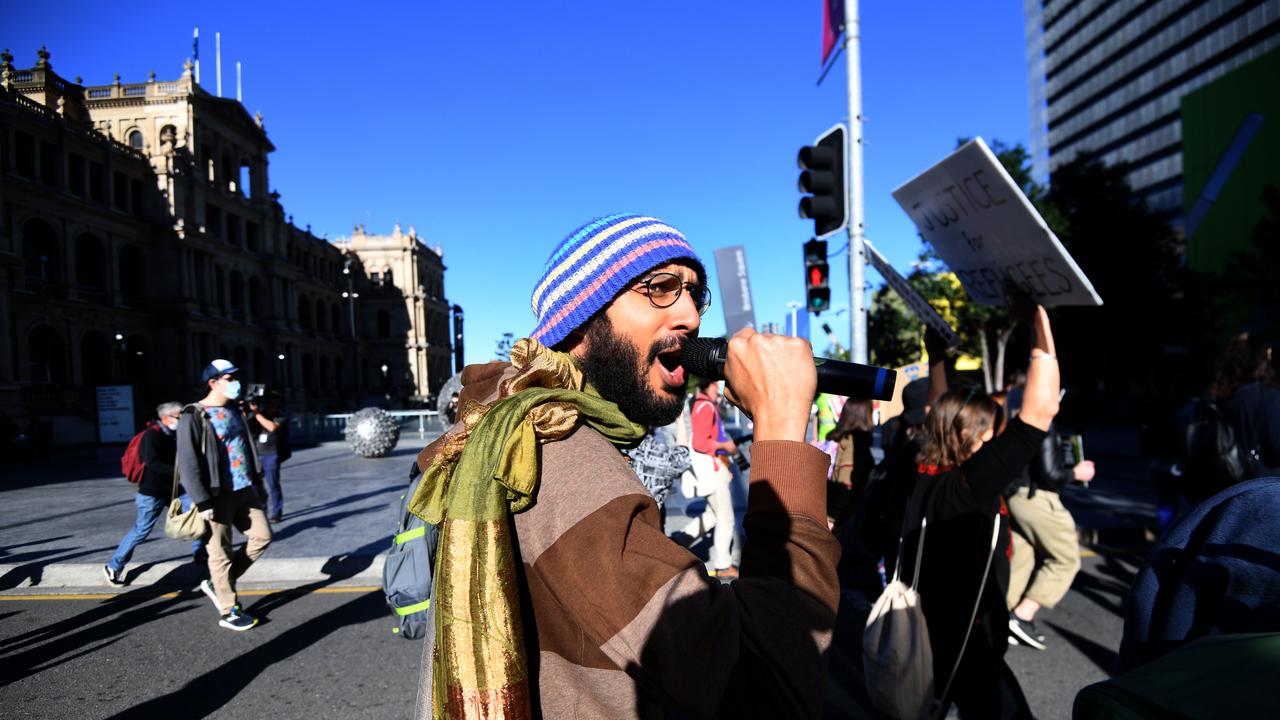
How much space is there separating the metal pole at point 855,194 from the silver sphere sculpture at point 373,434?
1298 centimetres

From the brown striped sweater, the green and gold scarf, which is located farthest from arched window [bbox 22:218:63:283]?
the brown striped sweater

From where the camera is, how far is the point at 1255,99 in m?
29.2

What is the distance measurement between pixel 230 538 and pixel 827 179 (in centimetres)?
609

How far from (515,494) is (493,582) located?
154mm

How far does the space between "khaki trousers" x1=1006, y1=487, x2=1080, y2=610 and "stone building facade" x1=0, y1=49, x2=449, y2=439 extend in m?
32.0

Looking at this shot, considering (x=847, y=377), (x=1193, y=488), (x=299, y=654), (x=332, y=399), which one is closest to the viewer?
(x=847, y=377)

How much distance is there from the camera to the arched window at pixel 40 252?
1323 inches

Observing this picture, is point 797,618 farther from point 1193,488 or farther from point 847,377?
point 1193,488

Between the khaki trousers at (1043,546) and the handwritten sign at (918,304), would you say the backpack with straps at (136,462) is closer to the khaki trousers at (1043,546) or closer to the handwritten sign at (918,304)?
the handwritten sign at (918,304)

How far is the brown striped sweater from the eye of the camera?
100 centimetres

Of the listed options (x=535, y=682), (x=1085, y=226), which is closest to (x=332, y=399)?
(x=1085, y=226)

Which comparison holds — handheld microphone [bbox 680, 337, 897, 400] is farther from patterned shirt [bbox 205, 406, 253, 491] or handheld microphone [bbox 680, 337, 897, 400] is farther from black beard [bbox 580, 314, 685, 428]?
patterned shirt [bbox 205, 406, 253, 491]

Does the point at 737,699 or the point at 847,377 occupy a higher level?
the point at 847,377

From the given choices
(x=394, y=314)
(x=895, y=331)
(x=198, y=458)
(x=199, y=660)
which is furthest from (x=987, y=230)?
(x=394, y=314)
